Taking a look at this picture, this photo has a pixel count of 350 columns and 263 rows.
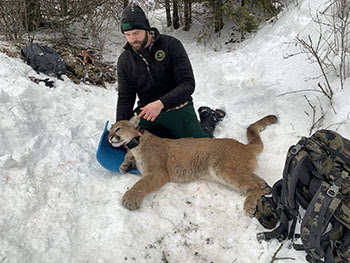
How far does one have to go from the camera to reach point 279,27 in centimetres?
658

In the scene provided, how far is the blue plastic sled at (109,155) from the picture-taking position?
3596 millimetres

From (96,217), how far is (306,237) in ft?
6.32

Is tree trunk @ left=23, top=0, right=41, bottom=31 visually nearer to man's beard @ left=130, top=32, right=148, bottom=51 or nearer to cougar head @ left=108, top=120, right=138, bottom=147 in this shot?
man's beard @ left=130, top=32, right=148, bottom=51

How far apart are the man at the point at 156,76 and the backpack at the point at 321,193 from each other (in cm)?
189

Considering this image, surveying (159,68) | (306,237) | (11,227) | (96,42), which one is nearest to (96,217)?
(11,227)

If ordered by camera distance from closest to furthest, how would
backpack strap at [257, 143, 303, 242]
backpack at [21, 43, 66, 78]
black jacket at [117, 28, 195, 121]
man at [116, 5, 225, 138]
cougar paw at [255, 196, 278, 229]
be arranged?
backpack strap at [257, 143, 303, 242], cougar paw at [255, 196, 278, 229], man at [116, 5, 225, 138], black jacket at [117, 28, 195, 121], backpack at [21, 43, 66, 78]

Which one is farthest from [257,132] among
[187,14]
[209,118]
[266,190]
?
[187,14]

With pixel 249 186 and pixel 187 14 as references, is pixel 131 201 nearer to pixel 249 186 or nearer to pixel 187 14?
pixel 249 186

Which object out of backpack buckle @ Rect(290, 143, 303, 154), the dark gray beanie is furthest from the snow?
the dark gray beanie

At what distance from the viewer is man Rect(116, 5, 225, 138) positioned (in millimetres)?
3668

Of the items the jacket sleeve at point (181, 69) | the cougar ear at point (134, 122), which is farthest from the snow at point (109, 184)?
the jacket sleeve at point (181, 69)

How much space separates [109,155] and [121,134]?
359mm

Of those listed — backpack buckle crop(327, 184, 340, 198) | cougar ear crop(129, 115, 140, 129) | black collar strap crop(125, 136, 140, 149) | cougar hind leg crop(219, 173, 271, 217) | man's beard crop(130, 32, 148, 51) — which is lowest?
cougar hind leg crop(219, 173, 271, 217)

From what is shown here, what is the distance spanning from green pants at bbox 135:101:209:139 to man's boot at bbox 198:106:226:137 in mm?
213
